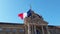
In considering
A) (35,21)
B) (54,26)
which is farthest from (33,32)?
(54,26)

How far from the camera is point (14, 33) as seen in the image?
3803 centimetres

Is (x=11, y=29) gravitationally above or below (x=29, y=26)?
below

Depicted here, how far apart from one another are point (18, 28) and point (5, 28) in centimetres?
253

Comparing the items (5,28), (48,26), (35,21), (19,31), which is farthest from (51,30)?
(5,28)

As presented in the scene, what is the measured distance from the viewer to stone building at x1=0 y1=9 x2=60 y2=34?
1484 inches

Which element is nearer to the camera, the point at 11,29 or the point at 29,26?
the point at 29,26

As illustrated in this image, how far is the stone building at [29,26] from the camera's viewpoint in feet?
124

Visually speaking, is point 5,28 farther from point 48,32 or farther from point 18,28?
point 48,32

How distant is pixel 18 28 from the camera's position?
3834 centimetres

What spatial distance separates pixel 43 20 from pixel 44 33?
101 inches

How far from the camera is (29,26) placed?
37.7 metres

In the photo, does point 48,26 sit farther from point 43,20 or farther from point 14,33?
point 14,33

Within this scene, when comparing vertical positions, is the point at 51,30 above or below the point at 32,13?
below

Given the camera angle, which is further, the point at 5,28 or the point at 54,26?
the point at 54,26
